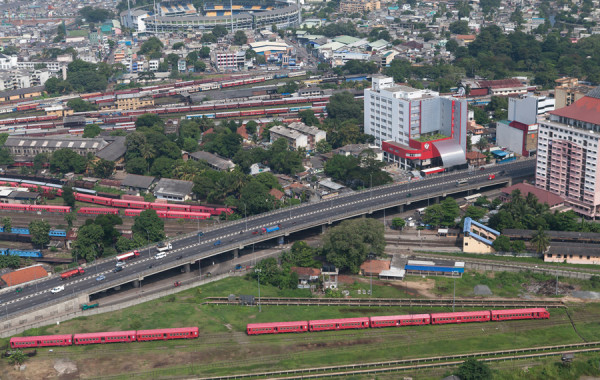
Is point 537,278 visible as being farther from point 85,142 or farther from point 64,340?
point 85,142

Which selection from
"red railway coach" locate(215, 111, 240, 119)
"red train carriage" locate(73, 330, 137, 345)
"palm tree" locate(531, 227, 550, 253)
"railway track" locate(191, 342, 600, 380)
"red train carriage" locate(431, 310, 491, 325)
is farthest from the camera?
"red railway coach" locate(215, 111, 240, 119)

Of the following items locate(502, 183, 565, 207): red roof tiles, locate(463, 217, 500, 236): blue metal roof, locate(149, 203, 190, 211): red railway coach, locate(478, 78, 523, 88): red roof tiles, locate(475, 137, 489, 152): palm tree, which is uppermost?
locate(478, 78, 523, 88): red roof tiles

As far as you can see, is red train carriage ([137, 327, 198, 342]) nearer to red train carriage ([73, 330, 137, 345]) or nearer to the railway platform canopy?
red train carriage ([73, 330, 137, 345])

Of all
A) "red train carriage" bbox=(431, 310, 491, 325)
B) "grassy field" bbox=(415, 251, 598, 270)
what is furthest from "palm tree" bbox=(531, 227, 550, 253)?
"red train carriage" bbox=(431, 310, 491, 325)

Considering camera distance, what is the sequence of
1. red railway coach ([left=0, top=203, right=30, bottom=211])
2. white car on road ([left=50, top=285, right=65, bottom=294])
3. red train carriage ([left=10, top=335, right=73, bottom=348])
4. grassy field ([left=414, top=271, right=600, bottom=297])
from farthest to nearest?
red railway coach ([left=0, top=203, right=30, bottom=211]) → grassy field ([left=414, top=271, right=600, bottom=297]) → white car on road ([left=50, top=285, right=65, bottom=294]) → red train carriage ([left=10, top=335, right=73, bottom=348])

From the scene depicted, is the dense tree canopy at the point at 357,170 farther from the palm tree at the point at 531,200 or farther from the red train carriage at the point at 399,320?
the red train carriage at the point at 399,320

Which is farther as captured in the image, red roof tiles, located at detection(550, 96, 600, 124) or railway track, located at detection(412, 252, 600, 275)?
red roof tiles, located at detection(550, 96, 600, 124)

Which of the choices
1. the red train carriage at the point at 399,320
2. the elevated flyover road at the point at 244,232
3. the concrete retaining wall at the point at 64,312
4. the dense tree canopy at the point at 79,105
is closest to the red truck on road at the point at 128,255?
the elevated flyover road at the point at 244,232

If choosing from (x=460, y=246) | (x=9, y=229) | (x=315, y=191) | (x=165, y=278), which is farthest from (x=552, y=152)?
(x=9, y=229)
